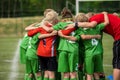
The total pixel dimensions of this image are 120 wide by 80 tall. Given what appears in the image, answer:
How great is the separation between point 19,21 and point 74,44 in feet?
89.8

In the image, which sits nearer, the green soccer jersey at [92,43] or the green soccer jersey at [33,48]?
the green soccer jersey at [92,43]

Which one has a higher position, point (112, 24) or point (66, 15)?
point (66, 15)

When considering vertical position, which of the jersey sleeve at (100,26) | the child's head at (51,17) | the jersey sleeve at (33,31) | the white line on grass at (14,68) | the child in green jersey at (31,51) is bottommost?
the white line on grass at (14,68)

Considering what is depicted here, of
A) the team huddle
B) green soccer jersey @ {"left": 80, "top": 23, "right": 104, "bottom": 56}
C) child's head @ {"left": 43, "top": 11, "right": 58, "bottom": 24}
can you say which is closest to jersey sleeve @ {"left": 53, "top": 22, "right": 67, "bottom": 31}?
the team huddle

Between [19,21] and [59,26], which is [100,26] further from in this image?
[19,21]

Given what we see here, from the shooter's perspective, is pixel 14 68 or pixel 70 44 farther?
pixel 14 68

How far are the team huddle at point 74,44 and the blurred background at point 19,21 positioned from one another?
2.69m

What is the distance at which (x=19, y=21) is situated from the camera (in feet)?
116

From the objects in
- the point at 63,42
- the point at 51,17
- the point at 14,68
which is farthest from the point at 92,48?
the point at 14,68

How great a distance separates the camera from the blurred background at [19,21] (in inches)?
511

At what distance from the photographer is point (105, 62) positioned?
46.3 feet

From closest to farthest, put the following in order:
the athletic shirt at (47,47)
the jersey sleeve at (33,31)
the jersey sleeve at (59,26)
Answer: the jersey sleeve at (59,26), the athletic shirt at (47,47), the jersey sleeve at (33,31)

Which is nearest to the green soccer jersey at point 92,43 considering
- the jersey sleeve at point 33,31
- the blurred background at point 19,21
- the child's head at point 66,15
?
the child's head at point 66,15

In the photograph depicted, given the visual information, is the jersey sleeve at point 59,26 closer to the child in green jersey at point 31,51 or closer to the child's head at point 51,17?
the child's head at point 51,17
